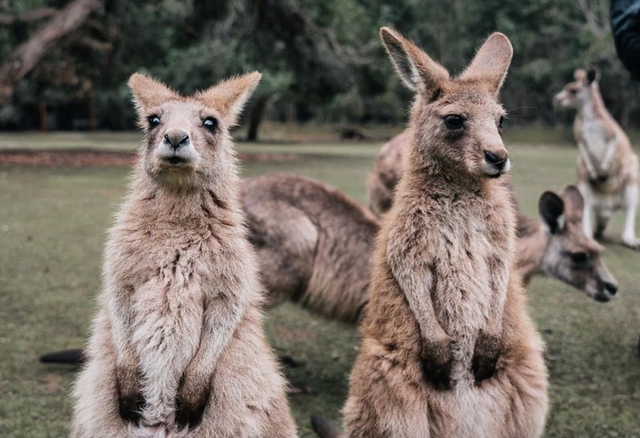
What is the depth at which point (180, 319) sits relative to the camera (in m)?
2.11

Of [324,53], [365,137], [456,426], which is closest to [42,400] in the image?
[456,426]

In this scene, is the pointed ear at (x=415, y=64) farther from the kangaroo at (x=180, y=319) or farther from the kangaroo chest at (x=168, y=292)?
the kangaroo chest at (x=168, y=292)

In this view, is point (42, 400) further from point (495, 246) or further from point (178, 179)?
point (495, 246)

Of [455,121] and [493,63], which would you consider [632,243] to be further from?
[455,121]

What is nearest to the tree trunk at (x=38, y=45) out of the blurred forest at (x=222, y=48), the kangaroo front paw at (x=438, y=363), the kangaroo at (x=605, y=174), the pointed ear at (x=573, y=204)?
the blurred forest at (x=222, y=48)

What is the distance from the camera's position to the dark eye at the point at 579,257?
3926 millimetres

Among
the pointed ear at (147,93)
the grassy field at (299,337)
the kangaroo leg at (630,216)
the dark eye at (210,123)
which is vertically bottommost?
the grassy field at (299,337)

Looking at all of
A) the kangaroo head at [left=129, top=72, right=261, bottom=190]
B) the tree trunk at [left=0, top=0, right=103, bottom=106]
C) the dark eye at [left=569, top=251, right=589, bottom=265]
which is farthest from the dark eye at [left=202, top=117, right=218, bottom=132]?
the tree trunk at [left=0, top=0, right=103, bottom=106]

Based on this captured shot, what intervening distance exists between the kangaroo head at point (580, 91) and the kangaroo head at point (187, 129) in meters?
6.33

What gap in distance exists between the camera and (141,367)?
2115mm

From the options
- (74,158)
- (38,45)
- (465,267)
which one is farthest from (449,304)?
(74,158)

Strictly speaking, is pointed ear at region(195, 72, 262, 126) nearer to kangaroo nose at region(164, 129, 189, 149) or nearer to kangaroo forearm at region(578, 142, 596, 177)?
A: kangaroo nose at region(164, 129, 189, 149)

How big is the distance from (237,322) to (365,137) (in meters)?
26.5

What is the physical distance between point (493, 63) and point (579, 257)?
5.59 feet
